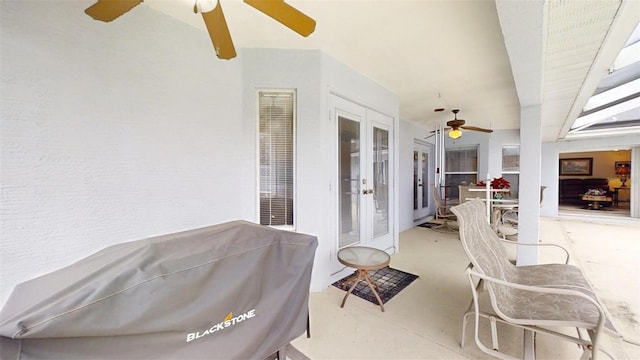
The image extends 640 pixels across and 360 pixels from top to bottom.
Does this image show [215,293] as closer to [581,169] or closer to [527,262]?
[527,262]

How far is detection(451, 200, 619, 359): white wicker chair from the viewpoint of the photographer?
132 centimetres

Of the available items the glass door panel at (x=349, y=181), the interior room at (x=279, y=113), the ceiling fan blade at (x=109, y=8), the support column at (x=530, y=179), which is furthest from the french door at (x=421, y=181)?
the ceiling fan blade at (x=109, y=8)

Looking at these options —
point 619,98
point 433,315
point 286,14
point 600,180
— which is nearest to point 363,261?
point 433,315

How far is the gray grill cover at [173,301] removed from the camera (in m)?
0.55

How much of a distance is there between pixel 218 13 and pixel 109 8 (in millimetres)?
582

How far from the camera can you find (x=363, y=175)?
3.23m

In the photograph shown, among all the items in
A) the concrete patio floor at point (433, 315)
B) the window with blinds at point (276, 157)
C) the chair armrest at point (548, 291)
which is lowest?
the concrete patio floor at point (433, 315)

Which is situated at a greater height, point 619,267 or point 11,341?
point 11,341

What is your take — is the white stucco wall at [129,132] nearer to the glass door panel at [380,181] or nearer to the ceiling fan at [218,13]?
the ceiling fan at [218,13]

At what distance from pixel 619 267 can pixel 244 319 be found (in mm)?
4821

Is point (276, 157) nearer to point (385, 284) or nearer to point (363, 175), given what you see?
point (363, 175)

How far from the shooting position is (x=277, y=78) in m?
2.54

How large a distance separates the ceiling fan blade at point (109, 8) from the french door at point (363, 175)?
1879 mm

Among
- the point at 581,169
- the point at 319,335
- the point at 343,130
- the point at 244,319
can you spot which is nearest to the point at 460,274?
the point at 319,335
